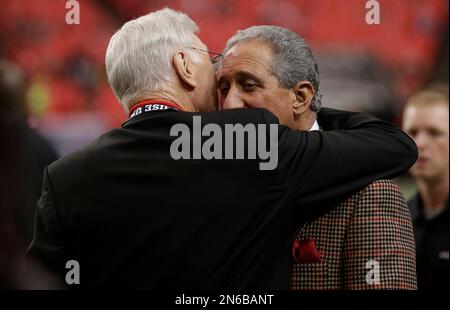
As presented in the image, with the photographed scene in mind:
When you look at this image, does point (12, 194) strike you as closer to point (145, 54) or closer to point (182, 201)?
point (182, 201)

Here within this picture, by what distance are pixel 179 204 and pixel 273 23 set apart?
4473 millimetres

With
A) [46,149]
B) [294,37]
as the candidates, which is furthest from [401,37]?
[294,37]

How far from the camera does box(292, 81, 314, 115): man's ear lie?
1901 millimetres

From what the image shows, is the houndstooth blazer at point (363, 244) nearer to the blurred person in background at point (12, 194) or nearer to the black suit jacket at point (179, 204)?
the black suit jacket at point (179, 204)

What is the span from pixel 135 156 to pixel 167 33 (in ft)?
1.16

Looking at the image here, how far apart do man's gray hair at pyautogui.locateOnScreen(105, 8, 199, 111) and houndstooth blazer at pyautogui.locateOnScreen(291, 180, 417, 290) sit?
0.51 metres

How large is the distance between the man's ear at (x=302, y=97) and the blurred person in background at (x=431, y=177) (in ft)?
4.69

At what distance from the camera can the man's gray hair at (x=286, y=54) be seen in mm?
1875

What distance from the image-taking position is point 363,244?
1.67 metres

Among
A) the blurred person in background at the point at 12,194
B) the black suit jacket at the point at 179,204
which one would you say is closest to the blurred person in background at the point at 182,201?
the black suit jacket at the point at 179,204

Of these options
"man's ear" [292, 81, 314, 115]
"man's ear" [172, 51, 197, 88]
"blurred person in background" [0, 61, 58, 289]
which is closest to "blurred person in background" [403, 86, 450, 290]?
"man's ear" [292, 81, 314, 115]

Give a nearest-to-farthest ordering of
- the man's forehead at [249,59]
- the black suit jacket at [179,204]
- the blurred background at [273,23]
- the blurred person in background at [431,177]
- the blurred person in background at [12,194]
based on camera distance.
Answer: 1. the blurred person in background at [12,194]
2. the black suit jacket at [179,204]
3. the man's forehead at [249,59]
4. the blurred person in background at [431,177]
5. the blurred background at [273,23]

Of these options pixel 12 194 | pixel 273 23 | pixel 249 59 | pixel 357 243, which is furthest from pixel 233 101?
pixel 273 23

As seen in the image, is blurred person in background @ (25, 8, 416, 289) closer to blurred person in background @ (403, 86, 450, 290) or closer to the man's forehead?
the man's forehead
